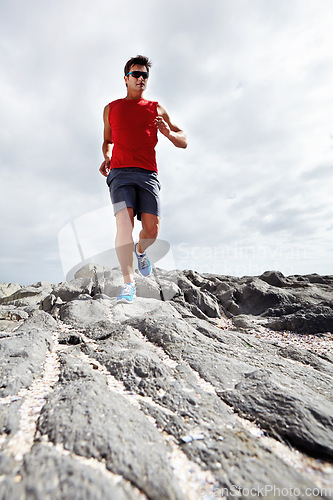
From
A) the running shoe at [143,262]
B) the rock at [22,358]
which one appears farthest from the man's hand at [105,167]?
the rock at [22,358]

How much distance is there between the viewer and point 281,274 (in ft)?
29.5

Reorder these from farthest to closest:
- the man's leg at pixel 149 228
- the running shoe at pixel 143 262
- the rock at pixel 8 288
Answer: the rock at pixel 8 288 < the running shoe at pixel 143 262 < the man's leg at pixel 149 228

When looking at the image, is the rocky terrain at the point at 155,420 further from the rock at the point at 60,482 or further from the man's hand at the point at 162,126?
the man's hand at the point at 162,126

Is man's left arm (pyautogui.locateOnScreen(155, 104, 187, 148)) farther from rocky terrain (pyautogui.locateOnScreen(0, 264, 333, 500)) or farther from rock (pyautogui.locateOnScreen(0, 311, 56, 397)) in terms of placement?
rock (pyautogui.locateOnScreen(0, 311, 56, 397))

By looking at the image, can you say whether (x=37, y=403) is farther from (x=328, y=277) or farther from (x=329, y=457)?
(x=328, y=277)

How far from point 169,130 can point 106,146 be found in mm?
1240

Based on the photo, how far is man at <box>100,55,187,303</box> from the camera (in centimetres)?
401

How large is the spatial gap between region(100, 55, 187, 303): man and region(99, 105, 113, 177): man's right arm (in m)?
0.19

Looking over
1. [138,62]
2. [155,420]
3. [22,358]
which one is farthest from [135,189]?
[155,420]

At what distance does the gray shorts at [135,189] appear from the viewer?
4.00 metres

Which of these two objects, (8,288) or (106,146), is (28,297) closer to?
(106,146)

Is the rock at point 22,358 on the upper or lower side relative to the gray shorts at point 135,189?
lower

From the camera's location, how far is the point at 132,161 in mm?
4000

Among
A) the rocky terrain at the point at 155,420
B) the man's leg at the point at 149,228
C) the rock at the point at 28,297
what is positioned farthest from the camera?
the rock at the point at 28,297
